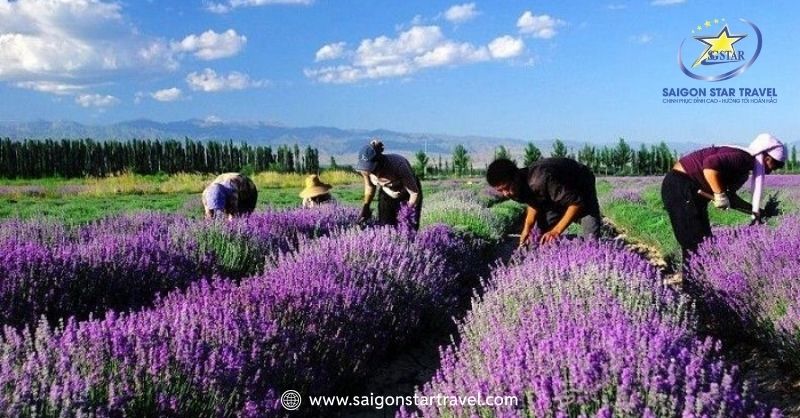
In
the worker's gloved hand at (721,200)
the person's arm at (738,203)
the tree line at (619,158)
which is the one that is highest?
the worker's gloved hand at (721,200)

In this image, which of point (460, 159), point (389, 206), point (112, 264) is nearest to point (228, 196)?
point (389, 206)

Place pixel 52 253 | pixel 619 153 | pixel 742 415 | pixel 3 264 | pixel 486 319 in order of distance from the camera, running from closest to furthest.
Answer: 1. pixel 742 415
2. pixel 486 319
3. pixel 3 264
4. pixel 52 253
5. pixel 619 153

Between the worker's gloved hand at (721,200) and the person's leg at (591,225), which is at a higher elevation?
the worker's gloved hand at (721,200)

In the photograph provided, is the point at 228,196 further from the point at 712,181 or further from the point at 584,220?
the point at 712,181

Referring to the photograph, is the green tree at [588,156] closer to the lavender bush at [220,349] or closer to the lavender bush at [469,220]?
the lavender bush at [469,220]

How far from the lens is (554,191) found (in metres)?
4.92

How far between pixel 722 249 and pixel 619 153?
184ft

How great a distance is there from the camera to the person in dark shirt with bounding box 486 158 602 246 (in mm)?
4641

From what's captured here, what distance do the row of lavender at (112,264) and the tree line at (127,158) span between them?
4185cm

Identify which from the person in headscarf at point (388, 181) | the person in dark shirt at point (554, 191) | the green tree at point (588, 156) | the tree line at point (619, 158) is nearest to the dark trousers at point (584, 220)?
the person in dark shirt at point (554, 191)

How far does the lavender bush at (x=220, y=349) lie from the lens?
84.0 inches

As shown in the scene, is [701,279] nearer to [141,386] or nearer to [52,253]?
[141,386]

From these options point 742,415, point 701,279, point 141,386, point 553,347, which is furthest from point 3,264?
point 701,279

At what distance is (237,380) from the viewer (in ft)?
7.82
